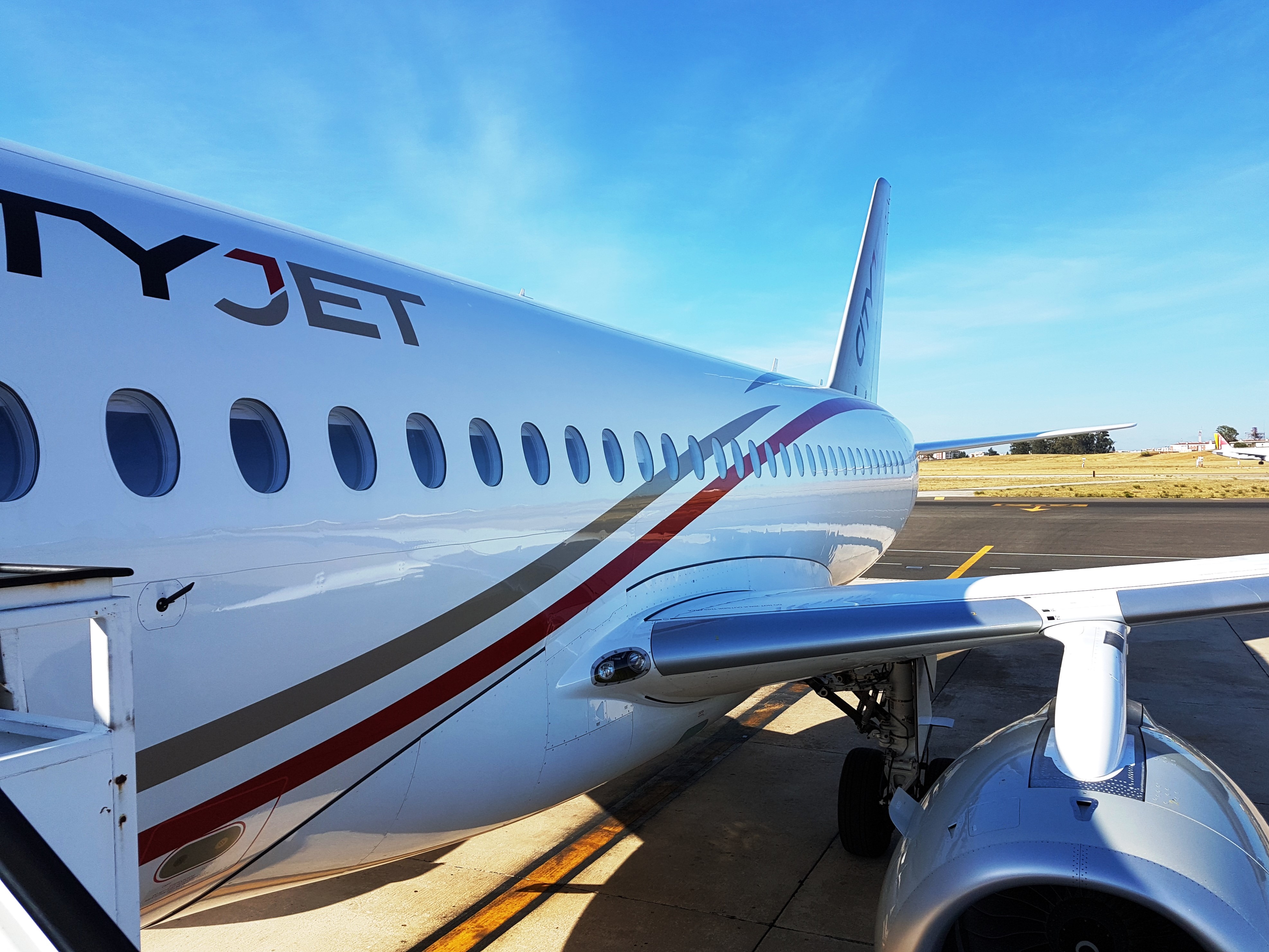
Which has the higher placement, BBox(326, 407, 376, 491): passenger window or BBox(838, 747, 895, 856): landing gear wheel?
BBox(326, 407, 376, 491): passenger window

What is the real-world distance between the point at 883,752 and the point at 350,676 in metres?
5.32

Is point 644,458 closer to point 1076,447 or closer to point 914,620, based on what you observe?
point 914,620

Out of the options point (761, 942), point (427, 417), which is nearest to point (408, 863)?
point (761, 942)

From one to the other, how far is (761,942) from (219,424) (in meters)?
4.70

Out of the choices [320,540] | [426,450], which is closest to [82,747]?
[320,540]

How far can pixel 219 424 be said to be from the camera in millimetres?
3324

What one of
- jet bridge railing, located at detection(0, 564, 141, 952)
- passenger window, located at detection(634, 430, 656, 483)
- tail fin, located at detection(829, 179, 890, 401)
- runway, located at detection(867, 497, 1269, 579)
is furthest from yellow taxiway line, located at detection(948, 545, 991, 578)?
jet bridge railing, located at detection(0, 564, 141, 952)

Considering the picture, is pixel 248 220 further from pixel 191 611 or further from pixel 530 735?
pixel 530 735

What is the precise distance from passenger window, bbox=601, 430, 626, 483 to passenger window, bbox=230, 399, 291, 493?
104 inches

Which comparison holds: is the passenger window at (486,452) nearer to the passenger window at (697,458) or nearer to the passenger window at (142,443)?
the passenger window at (142,443)

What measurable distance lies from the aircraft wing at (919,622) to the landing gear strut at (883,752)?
121 cm

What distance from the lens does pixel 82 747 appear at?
1.68 metres

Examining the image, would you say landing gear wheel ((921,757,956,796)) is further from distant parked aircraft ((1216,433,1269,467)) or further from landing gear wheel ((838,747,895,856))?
distant parked aircraft ((1216,433,1269,467))

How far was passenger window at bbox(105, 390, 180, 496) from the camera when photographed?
Answer: 9.84ft
